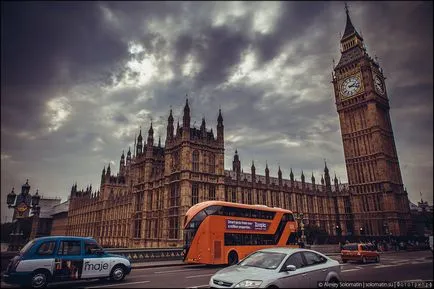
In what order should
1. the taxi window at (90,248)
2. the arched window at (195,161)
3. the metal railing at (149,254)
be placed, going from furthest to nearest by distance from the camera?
the arched window at (195,161)
the metal railing at (149,254)
the taxi window at (90,248)

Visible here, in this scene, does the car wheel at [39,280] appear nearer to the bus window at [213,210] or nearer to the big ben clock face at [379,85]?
the bus window at [213,210]

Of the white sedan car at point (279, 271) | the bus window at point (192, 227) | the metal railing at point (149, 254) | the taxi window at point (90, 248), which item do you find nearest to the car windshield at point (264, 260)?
the white sedan car at point (279, 271)

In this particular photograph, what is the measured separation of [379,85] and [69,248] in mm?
78484

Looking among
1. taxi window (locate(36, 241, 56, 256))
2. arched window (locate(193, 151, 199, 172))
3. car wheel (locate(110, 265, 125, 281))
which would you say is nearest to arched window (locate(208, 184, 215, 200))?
arched window (locate(193, 151, 199, 172))

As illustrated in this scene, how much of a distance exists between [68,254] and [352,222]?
69.6m

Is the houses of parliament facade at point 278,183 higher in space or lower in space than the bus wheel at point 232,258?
higher

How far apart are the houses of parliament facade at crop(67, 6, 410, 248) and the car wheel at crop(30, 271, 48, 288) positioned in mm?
31768

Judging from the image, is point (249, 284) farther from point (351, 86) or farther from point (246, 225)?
point (351, 86)

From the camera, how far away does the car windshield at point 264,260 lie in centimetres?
828

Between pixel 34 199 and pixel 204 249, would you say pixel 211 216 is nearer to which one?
pixel 204 249

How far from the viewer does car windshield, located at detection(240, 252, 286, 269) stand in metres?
8.28

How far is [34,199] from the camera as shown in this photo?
24688mm

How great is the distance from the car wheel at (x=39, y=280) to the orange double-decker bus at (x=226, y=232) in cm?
951

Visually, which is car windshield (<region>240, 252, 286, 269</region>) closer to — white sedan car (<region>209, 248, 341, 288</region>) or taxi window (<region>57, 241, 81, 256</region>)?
white sedan car (<region>209, 248, 341, 288</region>)
